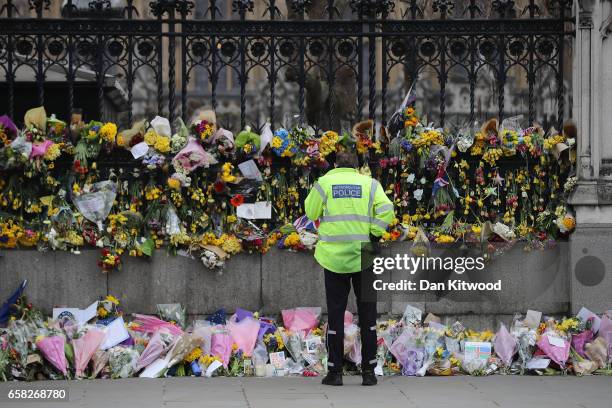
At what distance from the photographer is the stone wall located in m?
10.7

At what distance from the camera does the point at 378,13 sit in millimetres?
11219

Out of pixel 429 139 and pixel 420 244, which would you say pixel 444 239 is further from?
pixel 429 139

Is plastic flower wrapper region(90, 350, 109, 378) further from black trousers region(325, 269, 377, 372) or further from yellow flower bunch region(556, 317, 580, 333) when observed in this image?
yellow flower bunch region(556, 317, 580, 333)

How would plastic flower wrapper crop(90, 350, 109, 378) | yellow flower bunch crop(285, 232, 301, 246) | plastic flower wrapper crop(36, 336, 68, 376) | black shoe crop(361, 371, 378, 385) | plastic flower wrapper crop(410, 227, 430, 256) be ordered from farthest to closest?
plastic flower wrapper crop(410, 227, 430, 256)
yellow flower bunch crop(285, 232, 301, 246)
plastic flower wrapper crop(90, 350, 109, 378)
plastic flower wrapper crop(36, 336, 68, 376)
black shoe crop(361, 371, 378, 385)

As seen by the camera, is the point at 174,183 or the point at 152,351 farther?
the point at 174,183

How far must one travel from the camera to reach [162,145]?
10.7 meters

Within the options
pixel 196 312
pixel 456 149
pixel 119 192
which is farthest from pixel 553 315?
pixel 119 192

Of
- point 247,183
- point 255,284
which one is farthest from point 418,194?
point 255,284

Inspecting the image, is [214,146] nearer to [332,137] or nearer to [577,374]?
[332,137]

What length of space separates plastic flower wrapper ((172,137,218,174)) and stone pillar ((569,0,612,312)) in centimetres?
346

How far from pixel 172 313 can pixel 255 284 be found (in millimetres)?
819

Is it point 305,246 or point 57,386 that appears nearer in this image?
point 57,386

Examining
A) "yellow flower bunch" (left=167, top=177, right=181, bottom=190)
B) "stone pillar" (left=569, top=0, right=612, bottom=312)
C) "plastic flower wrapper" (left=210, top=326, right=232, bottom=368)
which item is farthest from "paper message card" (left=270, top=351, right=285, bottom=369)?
"stone pillar" (left=569, top=0, right=612, bottom=312)

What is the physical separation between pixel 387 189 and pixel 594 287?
213 cm
